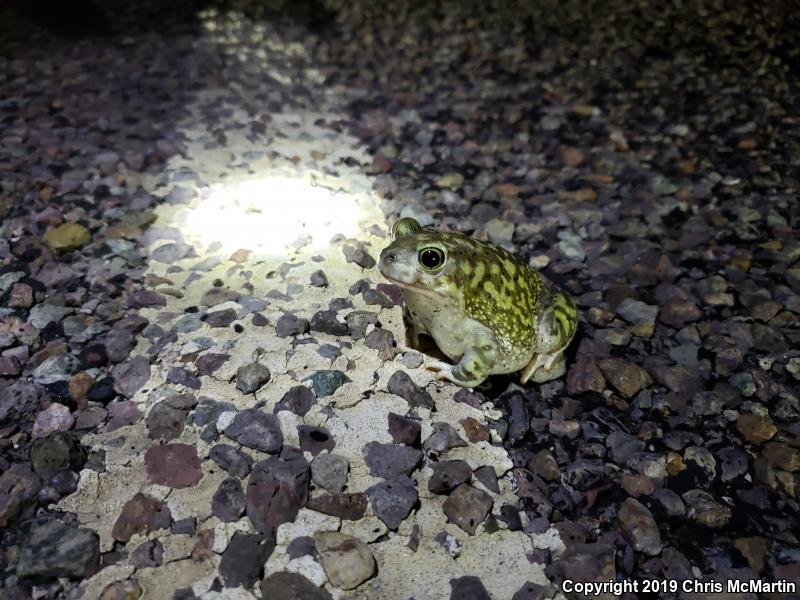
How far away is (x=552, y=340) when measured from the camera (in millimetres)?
3105

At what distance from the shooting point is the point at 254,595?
7.56 feet

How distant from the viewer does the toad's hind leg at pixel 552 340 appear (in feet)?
10.2

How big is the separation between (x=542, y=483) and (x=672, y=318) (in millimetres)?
1463

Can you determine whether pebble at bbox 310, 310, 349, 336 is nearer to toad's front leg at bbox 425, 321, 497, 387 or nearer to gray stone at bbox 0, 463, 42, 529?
toad's front leg at bbox 425, 321, 497, 387

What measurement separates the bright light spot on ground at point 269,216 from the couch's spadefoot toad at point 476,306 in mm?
1249

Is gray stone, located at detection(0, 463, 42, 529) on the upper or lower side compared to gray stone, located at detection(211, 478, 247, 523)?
lower

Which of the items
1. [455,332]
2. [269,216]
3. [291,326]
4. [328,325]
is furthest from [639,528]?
[269,216]

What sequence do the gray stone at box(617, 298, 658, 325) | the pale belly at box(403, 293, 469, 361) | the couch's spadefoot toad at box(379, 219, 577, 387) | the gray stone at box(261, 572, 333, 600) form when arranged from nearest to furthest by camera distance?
the gray stone at box(261, 572, 333, 600) → the couch's spadefoot toad at box(379, 219, 577, 387) → the pale belly at box(403, 293, 469, 361) → the gray stone at box(617, 298, 658, 325)

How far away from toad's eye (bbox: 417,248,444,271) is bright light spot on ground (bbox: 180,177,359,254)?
1453mm

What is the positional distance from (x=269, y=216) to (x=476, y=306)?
1975 mm

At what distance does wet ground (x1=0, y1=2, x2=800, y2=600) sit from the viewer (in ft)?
8.25

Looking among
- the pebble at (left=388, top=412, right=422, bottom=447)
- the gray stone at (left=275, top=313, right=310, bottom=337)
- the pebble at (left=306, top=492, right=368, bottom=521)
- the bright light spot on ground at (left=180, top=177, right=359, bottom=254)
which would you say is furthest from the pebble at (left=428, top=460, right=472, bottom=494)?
the bright light spot on ground at (left=180, top=177, right=359, bottom=254)

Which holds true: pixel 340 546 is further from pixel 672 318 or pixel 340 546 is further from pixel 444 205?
pixel 444 205

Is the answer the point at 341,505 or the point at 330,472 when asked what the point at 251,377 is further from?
the point at 341,505
